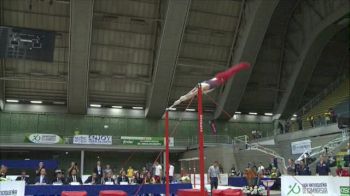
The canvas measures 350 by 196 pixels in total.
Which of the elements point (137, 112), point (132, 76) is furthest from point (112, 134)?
point (132, 76)

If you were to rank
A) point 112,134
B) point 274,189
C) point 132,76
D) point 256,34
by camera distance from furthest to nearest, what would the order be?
point 112,134
point 132,76
point 256,34
point 274,189

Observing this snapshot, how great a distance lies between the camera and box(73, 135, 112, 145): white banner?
1447 inches

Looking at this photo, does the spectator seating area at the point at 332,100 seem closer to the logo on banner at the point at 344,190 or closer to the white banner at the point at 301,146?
the white banner at the point at 301,146

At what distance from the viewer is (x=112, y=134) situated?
135 ft

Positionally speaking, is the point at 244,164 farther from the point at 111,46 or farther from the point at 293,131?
the point at 111,46

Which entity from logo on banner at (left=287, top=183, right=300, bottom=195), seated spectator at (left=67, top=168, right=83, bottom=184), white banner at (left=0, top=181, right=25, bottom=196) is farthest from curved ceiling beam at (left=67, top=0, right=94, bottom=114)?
logo on banner at (left=287, top=183, right=300, bottom=195)

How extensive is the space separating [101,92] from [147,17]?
385 inches

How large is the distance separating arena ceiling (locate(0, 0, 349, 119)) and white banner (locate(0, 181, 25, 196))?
55.4 ft

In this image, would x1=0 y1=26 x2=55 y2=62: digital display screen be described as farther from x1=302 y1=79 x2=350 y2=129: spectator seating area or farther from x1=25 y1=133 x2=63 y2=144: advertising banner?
x1=302 y1=79 x2=350 y2=129: spectator seating area

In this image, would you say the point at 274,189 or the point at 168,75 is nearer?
the point at 274,189

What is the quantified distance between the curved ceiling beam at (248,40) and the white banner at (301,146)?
7.22m

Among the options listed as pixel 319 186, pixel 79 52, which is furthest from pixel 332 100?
pixel 79 52

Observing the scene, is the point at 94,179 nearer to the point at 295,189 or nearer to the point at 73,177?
the point at 73,177

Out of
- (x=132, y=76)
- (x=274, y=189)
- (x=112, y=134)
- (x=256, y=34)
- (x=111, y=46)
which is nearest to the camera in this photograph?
(x=274, y=189)
